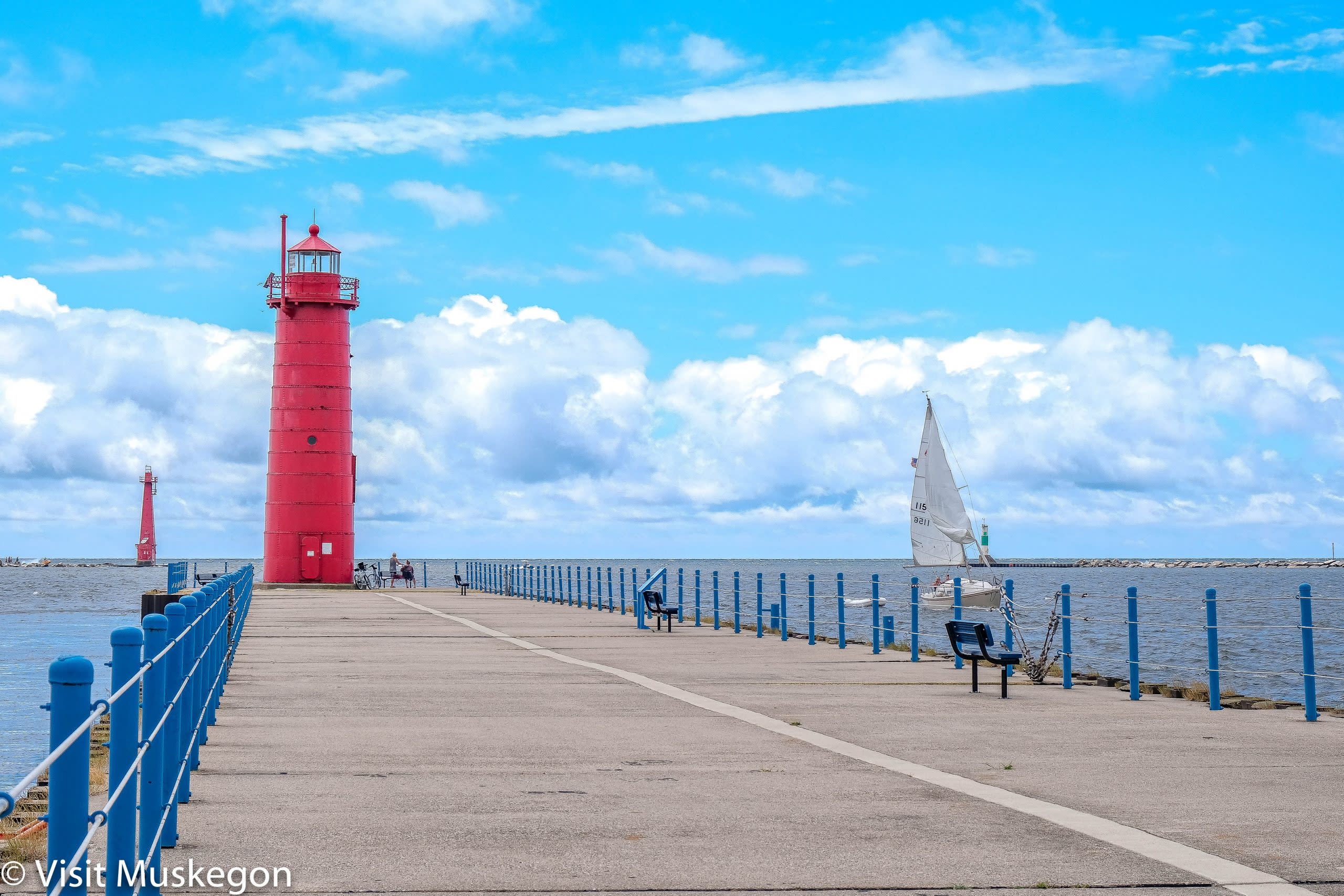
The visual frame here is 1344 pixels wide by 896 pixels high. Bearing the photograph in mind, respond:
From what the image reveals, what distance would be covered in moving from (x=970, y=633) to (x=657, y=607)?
12.0 m

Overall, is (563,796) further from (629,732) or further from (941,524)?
(941,524)

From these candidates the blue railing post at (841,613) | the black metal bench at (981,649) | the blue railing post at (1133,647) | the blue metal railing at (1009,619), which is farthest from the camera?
the blue railing post at (841,613)

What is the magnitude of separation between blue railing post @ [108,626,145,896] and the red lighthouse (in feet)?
128

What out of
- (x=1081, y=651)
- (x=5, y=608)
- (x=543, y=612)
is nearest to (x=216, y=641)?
(x=543, y=612)

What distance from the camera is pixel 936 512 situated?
48.6 m

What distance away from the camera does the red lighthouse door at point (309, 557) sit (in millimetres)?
43344

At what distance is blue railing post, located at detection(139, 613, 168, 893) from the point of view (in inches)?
208

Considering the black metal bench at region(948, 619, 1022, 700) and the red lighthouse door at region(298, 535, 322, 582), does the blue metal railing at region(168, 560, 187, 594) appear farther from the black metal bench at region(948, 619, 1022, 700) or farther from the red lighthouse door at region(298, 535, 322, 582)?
the black metal bench at region(948, 619, 1022, 700)

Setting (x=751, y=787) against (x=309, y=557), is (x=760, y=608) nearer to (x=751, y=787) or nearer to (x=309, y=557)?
(x=751, y=787)

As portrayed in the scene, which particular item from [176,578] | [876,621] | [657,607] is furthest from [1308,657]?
[176,578]

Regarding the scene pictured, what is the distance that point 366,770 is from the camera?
30.6 feet

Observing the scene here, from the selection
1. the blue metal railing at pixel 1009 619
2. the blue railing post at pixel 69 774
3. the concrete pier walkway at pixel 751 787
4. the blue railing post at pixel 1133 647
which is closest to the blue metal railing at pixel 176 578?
the blue metal railing at pixel 1009 619

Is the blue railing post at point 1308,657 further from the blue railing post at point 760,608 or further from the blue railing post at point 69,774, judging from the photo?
the blue railing post at point 760,608

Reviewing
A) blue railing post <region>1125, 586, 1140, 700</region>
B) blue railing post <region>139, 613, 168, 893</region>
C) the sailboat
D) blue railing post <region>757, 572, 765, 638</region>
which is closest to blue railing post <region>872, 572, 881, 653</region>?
blue railing post <region>757, 572, 765, 638</region>
